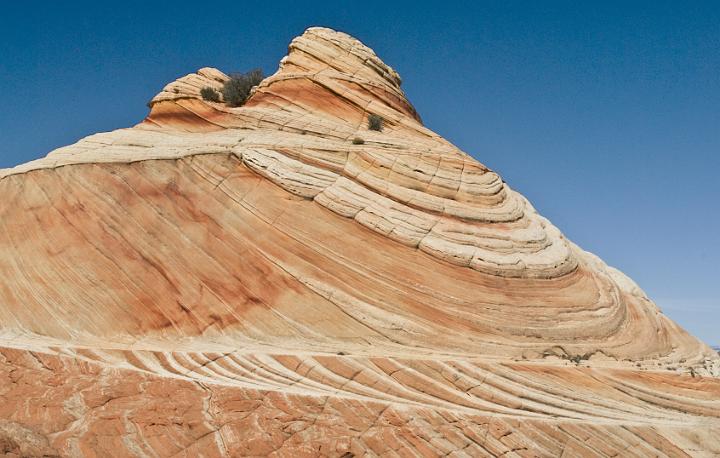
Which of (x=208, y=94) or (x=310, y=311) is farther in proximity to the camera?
(x=208, y=94)

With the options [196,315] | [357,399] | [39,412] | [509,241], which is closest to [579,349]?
[509,241]

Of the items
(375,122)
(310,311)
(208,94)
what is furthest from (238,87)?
(310,311)

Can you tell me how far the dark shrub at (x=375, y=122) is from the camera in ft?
81.5

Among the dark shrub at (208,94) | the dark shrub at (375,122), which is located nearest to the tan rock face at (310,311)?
the dark shrub at (375,122)

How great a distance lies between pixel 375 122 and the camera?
24.9 metres

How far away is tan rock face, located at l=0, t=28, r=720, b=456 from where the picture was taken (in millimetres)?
15273

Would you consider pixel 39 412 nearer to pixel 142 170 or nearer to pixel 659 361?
pixel 142 170

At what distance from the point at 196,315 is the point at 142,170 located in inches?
199

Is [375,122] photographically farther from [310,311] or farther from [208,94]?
[310,311]

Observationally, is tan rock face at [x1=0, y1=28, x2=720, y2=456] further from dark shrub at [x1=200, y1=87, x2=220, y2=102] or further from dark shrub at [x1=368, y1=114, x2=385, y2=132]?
dark shrub at [x1=200, y1=87, x2=220, y2=102]

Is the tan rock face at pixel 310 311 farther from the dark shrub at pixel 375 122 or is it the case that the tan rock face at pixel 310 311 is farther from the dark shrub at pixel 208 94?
the dark shrub at pixel 208 94

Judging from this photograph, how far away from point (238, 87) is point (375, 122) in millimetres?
6403

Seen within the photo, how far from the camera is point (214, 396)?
15.6 m

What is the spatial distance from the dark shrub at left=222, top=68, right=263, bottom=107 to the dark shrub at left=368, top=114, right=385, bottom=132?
562cm
